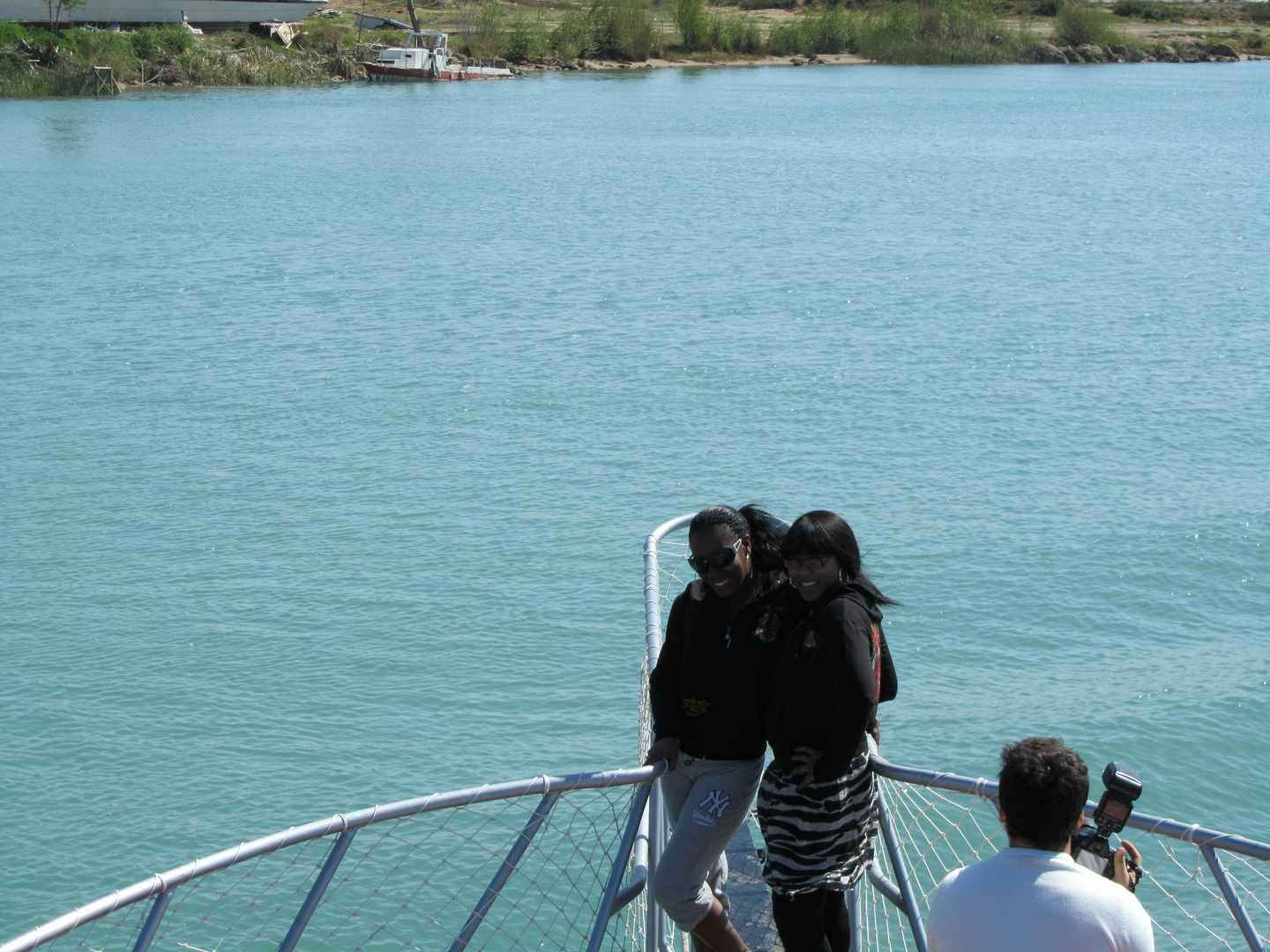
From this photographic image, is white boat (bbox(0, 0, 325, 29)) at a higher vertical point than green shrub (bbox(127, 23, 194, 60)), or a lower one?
higher

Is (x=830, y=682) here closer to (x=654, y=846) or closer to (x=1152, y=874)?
(x=654, y=846)

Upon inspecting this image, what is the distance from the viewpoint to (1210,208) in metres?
30.5

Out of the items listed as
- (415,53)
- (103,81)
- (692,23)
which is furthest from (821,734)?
(692,23)

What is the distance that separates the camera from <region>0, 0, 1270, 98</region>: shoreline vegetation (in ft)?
212

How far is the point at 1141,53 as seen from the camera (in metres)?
87.2

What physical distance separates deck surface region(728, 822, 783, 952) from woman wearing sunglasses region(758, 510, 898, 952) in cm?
63

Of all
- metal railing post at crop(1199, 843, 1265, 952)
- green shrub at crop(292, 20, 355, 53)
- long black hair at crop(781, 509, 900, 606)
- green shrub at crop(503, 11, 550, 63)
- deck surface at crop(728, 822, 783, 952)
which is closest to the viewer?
metal railing post at crop(1199, 843, 1265, 952)

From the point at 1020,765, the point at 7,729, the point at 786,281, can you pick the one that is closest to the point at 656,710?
the point at 1020,765

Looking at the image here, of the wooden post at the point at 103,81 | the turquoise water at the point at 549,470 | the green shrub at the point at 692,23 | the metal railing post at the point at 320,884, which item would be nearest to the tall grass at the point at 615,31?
the green shrub at the point at 692,23

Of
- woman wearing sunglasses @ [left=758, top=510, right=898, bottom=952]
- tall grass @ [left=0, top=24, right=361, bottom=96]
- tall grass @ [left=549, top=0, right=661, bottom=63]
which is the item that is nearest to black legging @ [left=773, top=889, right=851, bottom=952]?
woman wearing sunglasses @ [left=758, top=510, right=898, bottom=952]

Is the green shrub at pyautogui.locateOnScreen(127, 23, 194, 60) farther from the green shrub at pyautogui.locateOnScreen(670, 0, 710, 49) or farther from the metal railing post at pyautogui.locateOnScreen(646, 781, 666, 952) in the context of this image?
the metal railing post at pyautogui.locateOnScreen(646, 781, 666, 952)

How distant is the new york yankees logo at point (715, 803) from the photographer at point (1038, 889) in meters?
0.89

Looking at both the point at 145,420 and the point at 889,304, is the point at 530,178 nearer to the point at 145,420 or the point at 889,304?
the point at 889,304

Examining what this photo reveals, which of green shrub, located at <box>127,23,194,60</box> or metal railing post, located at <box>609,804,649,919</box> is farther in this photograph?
green shrub, located at <box>127,23,194,60</box>
